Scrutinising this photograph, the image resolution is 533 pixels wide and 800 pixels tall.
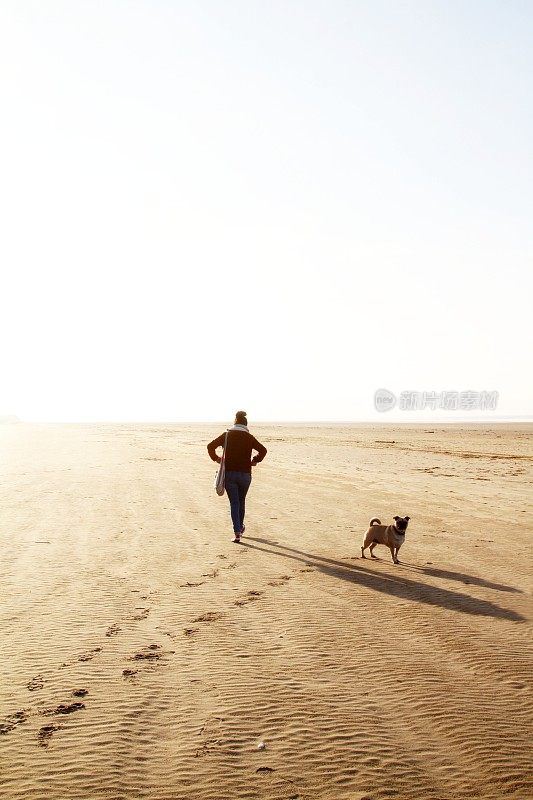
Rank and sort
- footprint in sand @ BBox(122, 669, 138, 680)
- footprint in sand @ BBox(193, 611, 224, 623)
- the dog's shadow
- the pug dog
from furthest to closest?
the pug dog → the dog's shadow → footprint in sand @ BBox(193, 611, 224, 623) → footprint in sand @ BBox(122, 669, 138, 680)

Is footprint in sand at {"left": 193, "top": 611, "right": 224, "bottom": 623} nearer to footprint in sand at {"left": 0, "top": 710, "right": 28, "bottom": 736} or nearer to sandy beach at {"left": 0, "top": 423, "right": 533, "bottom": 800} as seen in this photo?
sandy beach at {"left": 0, "top": 423, "right": 533, "bottom": 800}

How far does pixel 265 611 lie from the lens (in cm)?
829

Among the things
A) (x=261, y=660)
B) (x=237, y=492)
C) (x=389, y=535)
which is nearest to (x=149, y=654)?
(x=261, y=660)

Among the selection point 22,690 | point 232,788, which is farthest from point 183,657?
point 232,788

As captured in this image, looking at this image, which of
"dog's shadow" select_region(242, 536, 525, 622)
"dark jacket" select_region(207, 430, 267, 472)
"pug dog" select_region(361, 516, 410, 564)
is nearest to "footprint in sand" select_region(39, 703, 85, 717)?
"dog's shadow" select_region(242, 536, 525, 622)

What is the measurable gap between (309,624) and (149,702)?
2649mm

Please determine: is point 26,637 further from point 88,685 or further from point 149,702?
point 149,702

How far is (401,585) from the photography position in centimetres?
980

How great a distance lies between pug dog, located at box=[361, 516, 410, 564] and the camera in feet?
36.5

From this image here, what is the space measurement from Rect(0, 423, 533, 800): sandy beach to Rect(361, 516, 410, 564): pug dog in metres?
0.36

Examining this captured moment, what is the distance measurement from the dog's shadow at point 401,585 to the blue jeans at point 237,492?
2.02 ft

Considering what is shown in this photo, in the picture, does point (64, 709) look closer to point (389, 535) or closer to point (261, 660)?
point (261, 660)

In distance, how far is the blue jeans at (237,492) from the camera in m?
12.7

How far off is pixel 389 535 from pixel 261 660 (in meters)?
5.13
